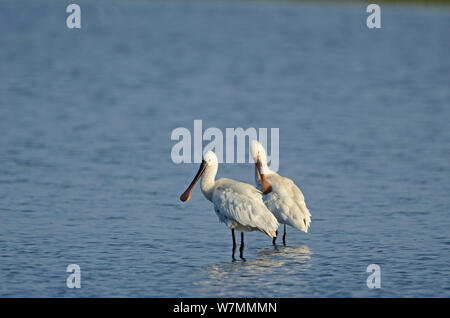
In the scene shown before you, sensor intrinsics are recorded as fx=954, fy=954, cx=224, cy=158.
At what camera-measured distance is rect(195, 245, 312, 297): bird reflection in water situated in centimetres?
1235

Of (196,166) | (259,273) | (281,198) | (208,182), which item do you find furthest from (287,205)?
(196,166)

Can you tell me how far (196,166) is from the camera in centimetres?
2116

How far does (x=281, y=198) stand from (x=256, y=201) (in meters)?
0.85

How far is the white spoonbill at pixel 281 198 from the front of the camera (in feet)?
47.7

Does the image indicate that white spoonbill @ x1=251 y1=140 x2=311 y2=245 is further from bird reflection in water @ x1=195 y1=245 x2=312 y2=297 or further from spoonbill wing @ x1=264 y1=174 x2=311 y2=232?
bird reflection in water @ x1=195 y1=245 x2=312 y2=297

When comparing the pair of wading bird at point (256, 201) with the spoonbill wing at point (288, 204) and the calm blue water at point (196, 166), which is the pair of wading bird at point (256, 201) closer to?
the spoonbill wing at point (288, 204)

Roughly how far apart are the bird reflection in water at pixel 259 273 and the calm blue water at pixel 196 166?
0.04 m
